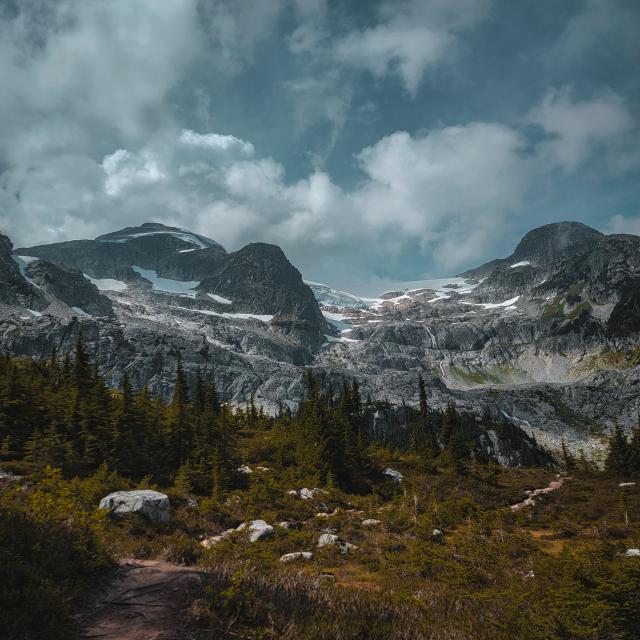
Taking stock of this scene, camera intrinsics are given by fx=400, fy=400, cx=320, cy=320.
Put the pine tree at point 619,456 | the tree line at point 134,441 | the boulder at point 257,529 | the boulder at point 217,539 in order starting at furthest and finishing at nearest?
1. the pine tree at point 619,456
2. the tree line at point 134,441
3. the boulder at point 257,529
4. the boulder at point 217,539

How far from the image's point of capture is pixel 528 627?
807 centimetres

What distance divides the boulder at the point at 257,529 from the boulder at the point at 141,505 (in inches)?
141

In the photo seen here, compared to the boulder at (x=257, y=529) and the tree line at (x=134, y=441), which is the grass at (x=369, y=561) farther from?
the tree line at (x=134, y=441)

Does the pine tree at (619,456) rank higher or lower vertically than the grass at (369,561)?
lower

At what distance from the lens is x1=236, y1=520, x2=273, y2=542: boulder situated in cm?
1765

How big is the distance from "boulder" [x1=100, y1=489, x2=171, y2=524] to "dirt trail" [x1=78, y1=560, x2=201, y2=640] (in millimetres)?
8985

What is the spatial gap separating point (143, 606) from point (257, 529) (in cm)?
1287

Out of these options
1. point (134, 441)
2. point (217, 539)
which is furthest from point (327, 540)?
point (134, 441)

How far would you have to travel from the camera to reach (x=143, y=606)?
6.48m

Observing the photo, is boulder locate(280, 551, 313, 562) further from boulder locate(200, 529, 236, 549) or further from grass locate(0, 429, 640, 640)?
boulder locate(200, 529, 236, 549)

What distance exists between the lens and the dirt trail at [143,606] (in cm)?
580

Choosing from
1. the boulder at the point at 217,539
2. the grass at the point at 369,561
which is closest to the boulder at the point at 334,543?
the grass at the point at 369,561

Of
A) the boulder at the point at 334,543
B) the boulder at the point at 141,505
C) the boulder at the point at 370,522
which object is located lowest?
the boulder at the point at 370,522

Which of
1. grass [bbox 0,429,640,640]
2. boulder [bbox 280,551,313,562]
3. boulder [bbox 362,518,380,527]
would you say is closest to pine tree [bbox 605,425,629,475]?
grass [bbox 0,429,640,640]
